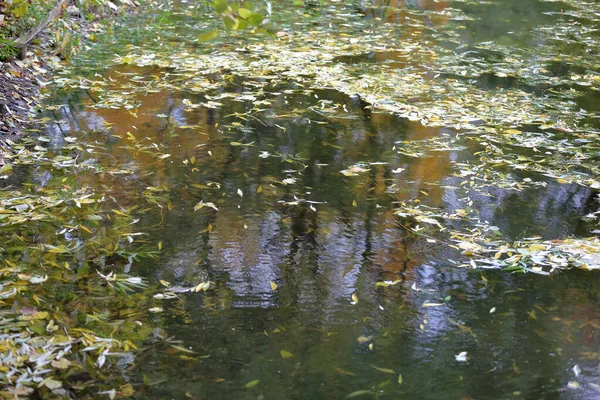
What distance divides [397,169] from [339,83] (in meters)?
2.02

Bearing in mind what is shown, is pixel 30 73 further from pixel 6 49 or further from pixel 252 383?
pixel 252 383

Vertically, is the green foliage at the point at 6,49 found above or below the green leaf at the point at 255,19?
below

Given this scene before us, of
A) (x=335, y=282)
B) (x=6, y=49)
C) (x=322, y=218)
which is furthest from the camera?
(x=6, y=49)

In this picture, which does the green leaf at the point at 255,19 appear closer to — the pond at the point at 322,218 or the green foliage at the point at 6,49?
the pond at the point at 322,218

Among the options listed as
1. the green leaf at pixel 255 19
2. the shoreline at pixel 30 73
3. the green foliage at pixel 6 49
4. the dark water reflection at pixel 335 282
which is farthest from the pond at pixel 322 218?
the green leaf at pixel 255 19

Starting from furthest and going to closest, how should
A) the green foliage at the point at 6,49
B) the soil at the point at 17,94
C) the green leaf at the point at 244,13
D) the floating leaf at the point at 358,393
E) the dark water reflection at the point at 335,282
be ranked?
the green foliage at the point at 6,49, the soil at the point at 17,94, the dark water reflection at the point at 335,282, the floating leaf at the point at 358,393, the green leaf at the point at 244,13

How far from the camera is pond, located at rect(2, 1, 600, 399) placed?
2.74 meters

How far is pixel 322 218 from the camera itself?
395 centimetres

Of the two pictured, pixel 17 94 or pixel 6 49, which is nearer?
pixel 17 94

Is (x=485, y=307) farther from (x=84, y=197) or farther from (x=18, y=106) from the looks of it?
(x=18, y=106)

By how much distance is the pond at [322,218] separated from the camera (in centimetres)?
274

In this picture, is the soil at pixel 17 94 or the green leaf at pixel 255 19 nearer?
the green leaf at pixel 255 19

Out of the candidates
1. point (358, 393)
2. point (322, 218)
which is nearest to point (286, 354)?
point (358, 393)

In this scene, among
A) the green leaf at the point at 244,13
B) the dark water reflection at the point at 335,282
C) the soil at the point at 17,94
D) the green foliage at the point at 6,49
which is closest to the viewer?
the green leaf at the point at 244,13
